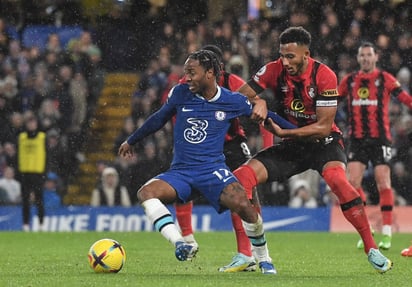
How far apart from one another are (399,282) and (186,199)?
176cm

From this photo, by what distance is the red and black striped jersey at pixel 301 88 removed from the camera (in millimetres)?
8570

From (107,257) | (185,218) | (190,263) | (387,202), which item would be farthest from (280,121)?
(387,202)

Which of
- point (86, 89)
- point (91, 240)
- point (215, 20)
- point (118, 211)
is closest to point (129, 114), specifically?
point (86, 89)

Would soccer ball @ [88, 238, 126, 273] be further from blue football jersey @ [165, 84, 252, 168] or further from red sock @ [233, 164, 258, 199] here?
red sock @ [233, 164, 258, 199]

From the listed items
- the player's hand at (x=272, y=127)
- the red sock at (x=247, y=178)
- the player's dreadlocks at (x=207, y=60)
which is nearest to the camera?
the player's hand at (x=272, y=127)

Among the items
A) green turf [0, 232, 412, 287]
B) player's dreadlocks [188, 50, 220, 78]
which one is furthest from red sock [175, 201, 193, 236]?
player's dreadlocks [188, 50, 220, 78]

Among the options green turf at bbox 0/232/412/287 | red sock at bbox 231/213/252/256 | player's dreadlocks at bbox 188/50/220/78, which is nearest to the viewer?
green turf at bbox 0/232/412/287

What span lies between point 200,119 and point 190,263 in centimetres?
202

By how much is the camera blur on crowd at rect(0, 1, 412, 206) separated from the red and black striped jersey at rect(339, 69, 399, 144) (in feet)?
14.7

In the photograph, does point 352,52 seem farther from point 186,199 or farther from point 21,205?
point 186,199

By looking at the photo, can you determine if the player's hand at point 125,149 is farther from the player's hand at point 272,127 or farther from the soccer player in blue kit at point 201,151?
the player's hand at point 272,127

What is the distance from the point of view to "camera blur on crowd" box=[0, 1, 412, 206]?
59.1 feet

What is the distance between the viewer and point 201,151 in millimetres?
8352

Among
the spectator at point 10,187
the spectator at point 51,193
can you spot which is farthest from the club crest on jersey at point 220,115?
the spectator at point 10,187
